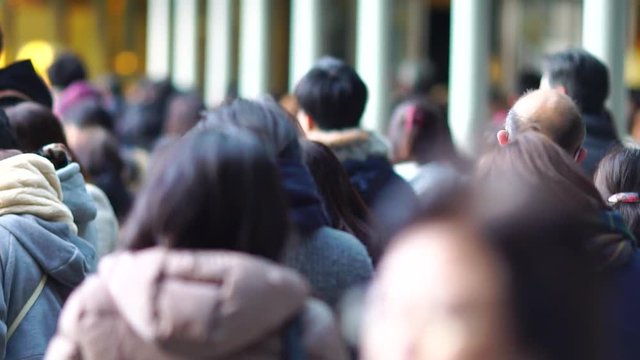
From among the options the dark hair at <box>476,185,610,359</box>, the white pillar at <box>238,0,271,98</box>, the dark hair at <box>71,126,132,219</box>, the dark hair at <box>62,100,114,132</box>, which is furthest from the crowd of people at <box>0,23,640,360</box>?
the white pillar at <box>238,0,271,98</box>

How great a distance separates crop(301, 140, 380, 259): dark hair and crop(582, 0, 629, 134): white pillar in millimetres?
4501

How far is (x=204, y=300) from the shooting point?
284 cm

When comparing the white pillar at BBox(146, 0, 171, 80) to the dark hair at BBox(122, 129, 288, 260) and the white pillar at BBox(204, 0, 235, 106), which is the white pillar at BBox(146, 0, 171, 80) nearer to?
the white pillar at BBox(204, 0, 235, 106)

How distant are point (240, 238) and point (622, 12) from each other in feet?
21.1

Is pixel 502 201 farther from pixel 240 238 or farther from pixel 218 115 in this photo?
pixel 218 115

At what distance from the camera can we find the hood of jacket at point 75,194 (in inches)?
212

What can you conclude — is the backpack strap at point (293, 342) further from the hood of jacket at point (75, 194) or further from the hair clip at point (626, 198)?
the hood of jacket at point (75, 194)

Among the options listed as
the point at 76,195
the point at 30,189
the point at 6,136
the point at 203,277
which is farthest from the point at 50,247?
the point at 203,277

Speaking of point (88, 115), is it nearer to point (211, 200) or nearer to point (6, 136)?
point (6, 136)

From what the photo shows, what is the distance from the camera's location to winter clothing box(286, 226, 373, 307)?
3904 mm

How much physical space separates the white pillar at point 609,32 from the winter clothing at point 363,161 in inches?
137

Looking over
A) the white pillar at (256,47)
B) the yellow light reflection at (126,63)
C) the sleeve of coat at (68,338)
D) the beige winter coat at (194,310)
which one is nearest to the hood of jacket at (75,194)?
the sleeve of coat at (68,338)

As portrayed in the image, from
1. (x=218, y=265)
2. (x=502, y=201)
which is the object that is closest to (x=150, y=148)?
(x=218, y=265)

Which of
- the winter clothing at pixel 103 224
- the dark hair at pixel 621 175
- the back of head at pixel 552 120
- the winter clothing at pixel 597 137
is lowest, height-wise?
the winter clothing at pixel 103 224
